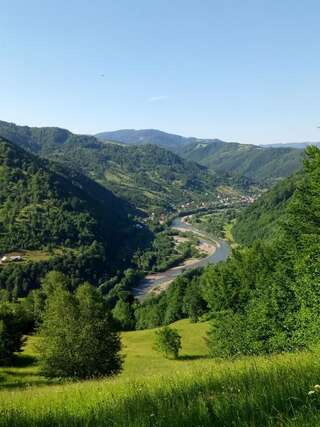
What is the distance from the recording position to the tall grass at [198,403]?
609 cm

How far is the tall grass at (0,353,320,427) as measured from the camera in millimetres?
6094

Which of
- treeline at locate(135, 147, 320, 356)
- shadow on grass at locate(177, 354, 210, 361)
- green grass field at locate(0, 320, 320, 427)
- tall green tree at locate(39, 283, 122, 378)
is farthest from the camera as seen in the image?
shadow on grass at locate(177, 354, 210, 361)

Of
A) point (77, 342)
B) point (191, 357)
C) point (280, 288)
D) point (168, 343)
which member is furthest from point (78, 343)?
point (191, 357)

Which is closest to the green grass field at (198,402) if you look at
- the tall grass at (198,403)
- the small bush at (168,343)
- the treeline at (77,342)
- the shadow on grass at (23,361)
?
the tall grass at (198,403)

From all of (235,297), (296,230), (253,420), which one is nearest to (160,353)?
(235,297)

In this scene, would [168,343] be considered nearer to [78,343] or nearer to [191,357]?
[191,357]

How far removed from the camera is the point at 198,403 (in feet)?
22.6

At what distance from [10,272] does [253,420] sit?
191326mm

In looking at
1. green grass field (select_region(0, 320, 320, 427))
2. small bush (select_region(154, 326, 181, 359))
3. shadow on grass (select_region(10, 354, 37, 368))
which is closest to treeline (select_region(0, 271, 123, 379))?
shadow on grass (select_region(10, 354, 37, 368))

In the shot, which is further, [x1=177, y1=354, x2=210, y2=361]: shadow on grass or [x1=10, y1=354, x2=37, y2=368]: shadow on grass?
[x1=177, y1=354, x2=210, y2=361]: shadow on grass

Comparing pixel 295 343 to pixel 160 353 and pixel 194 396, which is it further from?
pixel 160 353

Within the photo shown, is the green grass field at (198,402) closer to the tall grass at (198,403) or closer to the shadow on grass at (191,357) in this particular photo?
the tall grass at (198,403)

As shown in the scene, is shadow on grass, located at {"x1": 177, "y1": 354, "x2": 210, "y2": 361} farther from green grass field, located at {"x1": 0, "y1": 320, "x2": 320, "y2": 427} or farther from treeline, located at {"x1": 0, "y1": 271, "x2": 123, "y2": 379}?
green grass field, located at {"x1": 0, "y1": 320, "x2": 320, "y2": 427}

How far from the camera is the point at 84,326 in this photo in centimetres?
3909
